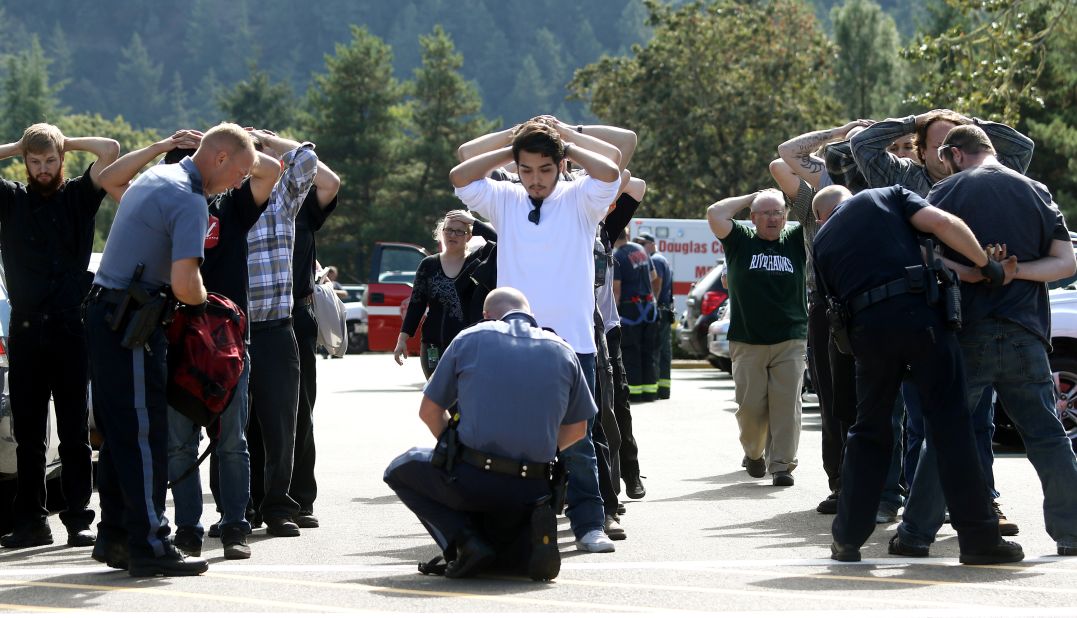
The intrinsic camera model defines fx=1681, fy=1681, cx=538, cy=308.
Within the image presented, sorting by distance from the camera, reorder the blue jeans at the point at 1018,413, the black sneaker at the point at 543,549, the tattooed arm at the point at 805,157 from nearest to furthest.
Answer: the black sneaker at the point at 543,549, the blue jeans at the point at 1018,413, the tattooed arm at the point at 805,157

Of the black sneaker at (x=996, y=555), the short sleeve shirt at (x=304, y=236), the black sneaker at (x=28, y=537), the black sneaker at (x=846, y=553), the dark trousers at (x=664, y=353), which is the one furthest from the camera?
the dark trousers at (x=664, y=353)

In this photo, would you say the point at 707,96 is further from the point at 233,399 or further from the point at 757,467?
the point at 233,399

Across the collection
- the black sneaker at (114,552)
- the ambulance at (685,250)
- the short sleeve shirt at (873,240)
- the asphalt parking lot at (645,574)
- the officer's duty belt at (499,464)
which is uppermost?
the ambulance at (685,250)

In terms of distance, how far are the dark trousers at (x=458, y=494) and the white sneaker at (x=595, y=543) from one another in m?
0.89

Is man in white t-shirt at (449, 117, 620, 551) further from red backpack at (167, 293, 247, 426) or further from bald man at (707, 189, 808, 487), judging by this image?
bald man at (707, 189, 808, 487)

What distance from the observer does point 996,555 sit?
24.6ft

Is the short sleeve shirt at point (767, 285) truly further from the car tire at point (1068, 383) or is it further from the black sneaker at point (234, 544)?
the black sneaker at point (234, 544)

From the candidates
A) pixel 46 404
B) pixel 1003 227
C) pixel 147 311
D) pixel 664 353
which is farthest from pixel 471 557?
pixel 664 353

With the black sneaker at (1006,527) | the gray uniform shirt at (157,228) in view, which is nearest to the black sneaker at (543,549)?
the gray uniform shirt at (157,228)

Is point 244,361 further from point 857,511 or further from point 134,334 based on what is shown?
point 857,511

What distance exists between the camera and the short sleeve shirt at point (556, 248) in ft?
27.4

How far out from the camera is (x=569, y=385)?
7.48 meters

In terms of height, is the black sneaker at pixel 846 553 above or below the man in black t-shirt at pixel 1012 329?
below

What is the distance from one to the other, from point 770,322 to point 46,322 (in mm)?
4955
